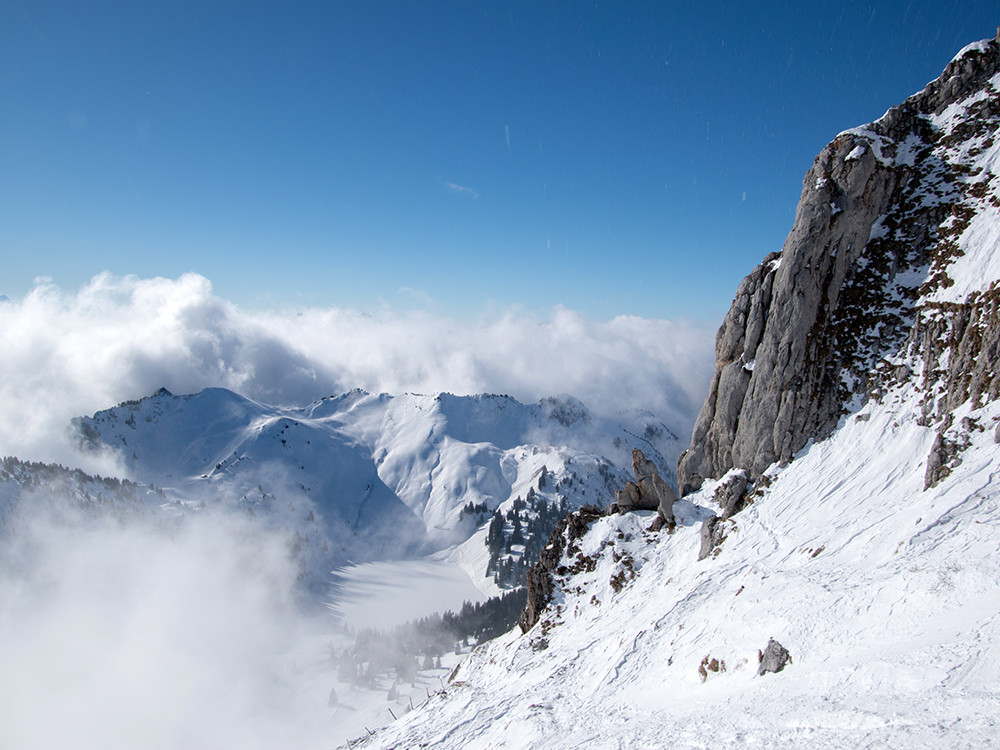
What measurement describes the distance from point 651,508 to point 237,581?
16630cm

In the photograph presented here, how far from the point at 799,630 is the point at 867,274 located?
115ft

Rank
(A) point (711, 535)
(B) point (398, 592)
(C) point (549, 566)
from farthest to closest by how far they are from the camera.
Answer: (B) point (398, 592) → (C) point (549, 566) → (A) point (711, 535)

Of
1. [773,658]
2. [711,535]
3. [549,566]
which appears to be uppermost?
[711,535]

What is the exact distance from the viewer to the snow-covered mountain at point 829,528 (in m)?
17.5

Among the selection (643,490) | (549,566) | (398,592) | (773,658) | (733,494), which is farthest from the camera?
(398,592)

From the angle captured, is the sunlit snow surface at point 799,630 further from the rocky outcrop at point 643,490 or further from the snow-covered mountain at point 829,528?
the rocky outcrop at point 643,490

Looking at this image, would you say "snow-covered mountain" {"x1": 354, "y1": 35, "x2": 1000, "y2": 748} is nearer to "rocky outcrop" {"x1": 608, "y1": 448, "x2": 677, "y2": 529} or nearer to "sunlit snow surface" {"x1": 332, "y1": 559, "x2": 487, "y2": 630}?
"rocky outcrop" {"x1": 608, "y1": 448, "x2": 677, "y2": 529}

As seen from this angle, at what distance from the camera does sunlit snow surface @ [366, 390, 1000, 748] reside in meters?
15.3

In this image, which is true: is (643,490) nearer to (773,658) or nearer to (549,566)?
(549,566)

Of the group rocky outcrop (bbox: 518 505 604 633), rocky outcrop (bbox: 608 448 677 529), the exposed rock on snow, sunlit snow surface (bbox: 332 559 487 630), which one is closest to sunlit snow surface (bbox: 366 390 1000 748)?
the exposed rock on snow

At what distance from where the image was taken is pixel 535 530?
18662 centimetres

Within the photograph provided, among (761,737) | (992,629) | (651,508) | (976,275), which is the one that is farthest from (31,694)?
(976,275)

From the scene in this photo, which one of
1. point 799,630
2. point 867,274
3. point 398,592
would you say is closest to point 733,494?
point 799,630

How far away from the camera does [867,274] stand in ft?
140
